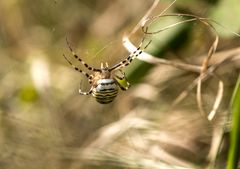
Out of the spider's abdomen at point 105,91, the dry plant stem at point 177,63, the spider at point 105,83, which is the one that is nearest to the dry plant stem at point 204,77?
the dry plant stem at point 177,63

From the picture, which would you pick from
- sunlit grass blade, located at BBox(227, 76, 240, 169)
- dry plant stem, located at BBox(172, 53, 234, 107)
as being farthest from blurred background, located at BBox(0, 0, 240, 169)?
sunlit grass blade, located at BBox(227, 76, 240, 169)

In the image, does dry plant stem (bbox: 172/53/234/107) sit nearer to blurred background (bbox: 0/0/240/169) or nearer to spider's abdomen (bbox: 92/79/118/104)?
blurred background (bbox: 0/0/240/169)

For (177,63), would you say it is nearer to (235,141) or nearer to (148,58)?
(148,58)

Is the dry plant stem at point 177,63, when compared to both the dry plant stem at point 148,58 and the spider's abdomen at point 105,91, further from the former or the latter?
the spider's abdomen at point 105,91

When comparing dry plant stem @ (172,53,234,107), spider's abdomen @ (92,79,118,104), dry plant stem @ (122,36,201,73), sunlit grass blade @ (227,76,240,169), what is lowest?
sunlit grass blade @ (227,76,240,169)

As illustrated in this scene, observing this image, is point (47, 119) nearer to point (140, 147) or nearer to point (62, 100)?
point (62, 100)

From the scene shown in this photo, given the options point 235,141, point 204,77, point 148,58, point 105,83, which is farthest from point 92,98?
point 235,141
